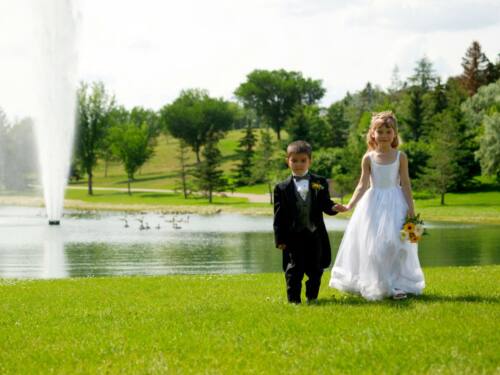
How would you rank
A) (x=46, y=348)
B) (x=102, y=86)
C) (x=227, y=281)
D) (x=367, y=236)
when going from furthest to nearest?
(x=102, y=86) → (x=227, y=281) → (x=367, y=236) → (x=46, y=348)

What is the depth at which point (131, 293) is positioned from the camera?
13008mm

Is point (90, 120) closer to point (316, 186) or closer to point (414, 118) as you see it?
point (414, 118)

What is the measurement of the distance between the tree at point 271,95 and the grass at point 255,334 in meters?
114

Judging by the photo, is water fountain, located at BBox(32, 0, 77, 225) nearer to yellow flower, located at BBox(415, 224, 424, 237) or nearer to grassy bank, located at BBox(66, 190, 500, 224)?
grassy bank, located at BBox(66, 190, 500, 224)

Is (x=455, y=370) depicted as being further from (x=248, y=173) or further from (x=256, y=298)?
(x=248, y=173)

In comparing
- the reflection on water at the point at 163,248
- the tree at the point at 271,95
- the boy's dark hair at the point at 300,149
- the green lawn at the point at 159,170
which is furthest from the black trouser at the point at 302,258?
the tree at the point at 271,95

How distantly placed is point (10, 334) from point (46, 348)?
1129 mm

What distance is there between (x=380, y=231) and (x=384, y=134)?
140 cm

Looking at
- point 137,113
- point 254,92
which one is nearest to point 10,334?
point 254,92

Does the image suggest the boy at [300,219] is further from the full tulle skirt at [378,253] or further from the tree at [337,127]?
the tree at [337,127]

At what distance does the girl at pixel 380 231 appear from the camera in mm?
10055

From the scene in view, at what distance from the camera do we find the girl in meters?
10.1

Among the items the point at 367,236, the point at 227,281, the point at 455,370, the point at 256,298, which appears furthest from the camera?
the point at 227,281

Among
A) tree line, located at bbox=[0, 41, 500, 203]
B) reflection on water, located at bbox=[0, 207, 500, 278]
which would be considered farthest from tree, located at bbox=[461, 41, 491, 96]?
reflection on water, located at bbox=[0, 207, 500, 278]
